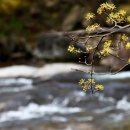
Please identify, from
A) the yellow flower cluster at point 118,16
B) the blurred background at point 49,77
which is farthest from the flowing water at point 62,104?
the yellow flower cluster at point 118,16

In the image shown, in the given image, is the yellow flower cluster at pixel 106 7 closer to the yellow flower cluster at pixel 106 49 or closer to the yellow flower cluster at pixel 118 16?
the yellow flower cluster at pixel 118 16

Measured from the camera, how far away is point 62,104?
496 inches

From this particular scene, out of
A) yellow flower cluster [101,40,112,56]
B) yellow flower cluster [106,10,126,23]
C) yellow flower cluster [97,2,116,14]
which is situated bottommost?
yellow flower cluster [101,40,112,56]

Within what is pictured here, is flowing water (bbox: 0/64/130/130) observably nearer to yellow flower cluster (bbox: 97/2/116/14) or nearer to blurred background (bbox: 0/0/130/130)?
blurred background (bbox: 0/0/130/130)

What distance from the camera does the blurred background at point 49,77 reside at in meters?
10.9

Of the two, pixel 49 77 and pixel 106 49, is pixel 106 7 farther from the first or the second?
pixel 49 77

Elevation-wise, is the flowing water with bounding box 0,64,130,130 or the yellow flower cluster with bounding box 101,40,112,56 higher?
the flowing water with bounding box 0,64,130,130

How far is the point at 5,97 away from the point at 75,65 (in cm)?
506

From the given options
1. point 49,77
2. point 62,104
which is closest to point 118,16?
point 62,104

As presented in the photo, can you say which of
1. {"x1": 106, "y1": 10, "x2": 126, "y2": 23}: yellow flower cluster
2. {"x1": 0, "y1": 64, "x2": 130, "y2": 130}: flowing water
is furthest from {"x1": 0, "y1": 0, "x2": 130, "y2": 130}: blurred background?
{"x1": 106, "y1": 10, "x2": 126, "y2": 23}: yellow flower cluster

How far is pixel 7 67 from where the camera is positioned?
1909 cm

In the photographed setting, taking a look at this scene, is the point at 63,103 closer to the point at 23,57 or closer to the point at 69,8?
the point at 23,57

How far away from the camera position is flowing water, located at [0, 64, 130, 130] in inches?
413

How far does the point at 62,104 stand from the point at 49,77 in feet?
11.4
